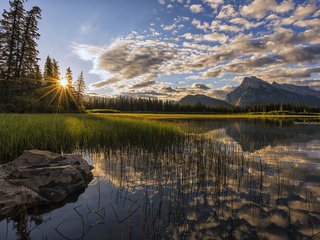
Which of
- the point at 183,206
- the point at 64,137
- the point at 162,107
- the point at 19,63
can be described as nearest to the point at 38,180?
the point at 183,206

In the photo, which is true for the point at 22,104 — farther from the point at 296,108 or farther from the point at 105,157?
the point at 296,108

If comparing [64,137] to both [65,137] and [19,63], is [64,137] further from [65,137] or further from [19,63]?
[19,63]

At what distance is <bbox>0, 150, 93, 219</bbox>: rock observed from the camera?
5.20m

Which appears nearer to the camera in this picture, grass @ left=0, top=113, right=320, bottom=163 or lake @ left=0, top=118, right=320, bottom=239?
lake @ left=0, top=118, right=320, bottom=239

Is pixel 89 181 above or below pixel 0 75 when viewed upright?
below

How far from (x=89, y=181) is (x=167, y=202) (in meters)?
3.00

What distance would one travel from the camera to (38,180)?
20.1 ft

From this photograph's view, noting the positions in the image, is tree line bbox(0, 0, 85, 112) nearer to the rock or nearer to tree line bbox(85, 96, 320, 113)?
the rock

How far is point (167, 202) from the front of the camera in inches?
229

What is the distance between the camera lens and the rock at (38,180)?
5.20m

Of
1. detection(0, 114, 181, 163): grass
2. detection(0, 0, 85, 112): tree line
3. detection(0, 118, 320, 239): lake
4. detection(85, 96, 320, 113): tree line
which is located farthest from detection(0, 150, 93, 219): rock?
detection(85, 96, 320, 113): tree line

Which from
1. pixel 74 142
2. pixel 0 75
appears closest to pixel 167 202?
pixel 74 142

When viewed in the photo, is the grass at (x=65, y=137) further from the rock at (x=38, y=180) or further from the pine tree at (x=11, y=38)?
the pine tree at (x=11, y=38)

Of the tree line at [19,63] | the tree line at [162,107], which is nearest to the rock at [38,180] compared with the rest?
the tree line at [19,63]
